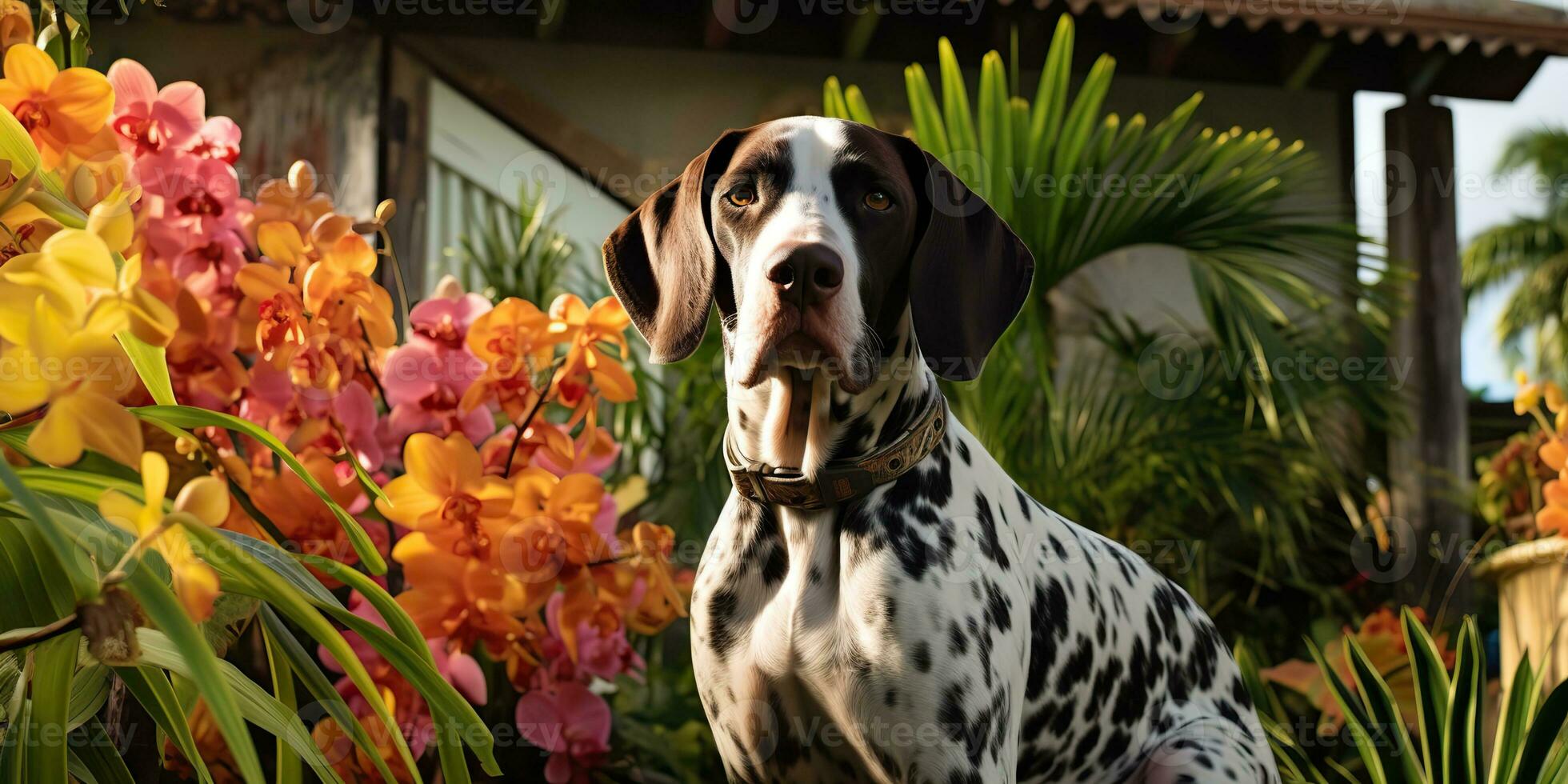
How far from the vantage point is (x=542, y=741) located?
2059mm

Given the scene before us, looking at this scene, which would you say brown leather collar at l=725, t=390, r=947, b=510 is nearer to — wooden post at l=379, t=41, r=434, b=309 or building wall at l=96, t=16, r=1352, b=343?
building wall at l=96, t=16, r=1352, b=343

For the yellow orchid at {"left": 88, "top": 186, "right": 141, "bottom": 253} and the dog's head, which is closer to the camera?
the yellow orchid at {"left": 88, "top": 186, "right": 141, "bottom": 253}

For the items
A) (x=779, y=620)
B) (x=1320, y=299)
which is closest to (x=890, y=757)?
(x=779, y=620)

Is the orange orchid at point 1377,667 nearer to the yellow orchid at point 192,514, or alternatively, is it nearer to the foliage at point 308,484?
the foliage at point 308,484

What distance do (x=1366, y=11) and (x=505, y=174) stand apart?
408 cm

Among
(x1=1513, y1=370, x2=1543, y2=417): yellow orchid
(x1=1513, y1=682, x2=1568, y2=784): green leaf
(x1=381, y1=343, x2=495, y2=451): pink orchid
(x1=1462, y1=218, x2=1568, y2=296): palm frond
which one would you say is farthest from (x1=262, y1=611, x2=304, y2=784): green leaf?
(x1=1462, y1=218, x2=1568, y2=296): palm frond

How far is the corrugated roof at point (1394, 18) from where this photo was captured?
522cm

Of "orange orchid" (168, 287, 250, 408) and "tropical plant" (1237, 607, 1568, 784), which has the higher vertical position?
"orange orchid" (168, 287, 250, 408)

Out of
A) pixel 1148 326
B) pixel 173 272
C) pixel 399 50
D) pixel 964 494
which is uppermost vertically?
pixel 399 50

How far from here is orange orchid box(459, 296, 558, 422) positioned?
1.89m

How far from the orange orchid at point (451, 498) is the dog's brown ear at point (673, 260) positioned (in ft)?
1.04

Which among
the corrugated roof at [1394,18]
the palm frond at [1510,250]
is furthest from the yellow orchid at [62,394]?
the palm frond at [1510,250]

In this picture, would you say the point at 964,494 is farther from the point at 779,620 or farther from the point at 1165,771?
the point at 1165,771

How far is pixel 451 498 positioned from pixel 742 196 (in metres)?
0.62
